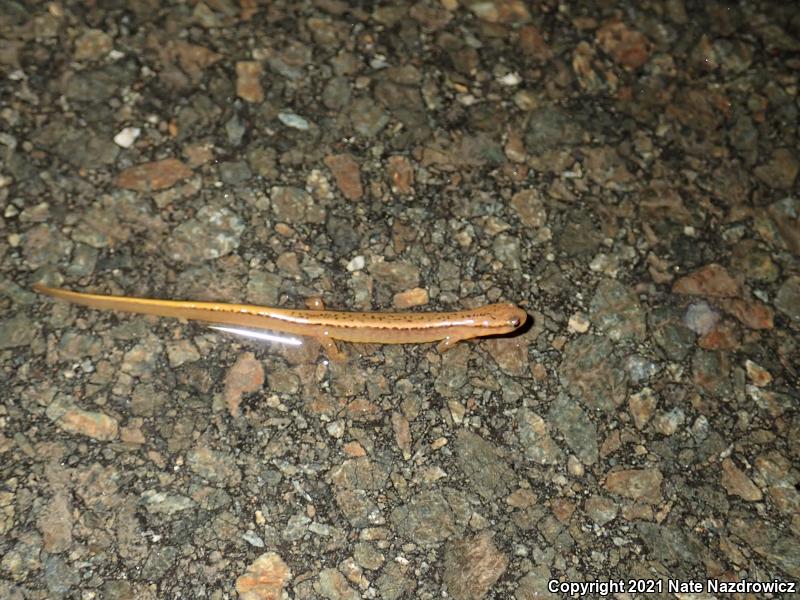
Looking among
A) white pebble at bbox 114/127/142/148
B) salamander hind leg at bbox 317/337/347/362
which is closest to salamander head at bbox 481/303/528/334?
salamander hind leg at bbox 317/337/347/362

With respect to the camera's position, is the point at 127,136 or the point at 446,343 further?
the point at 127,136

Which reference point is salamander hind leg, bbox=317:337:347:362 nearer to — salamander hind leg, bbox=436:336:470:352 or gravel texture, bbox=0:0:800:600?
gravel texture, bbox=0:0:800:600

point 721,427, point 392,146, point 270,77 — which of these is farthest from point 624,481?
point 270,77

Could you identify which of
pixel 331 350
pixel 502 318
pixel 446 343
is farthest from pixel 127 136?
pixel 502 318

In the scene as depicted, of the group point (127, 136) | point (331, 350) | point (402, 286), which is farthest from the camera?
point (127, 136)

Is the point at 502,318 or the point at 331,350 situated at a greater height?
the point at 502,318

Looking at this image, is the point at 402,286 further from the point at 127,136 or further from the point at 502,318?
the point at 127,136
